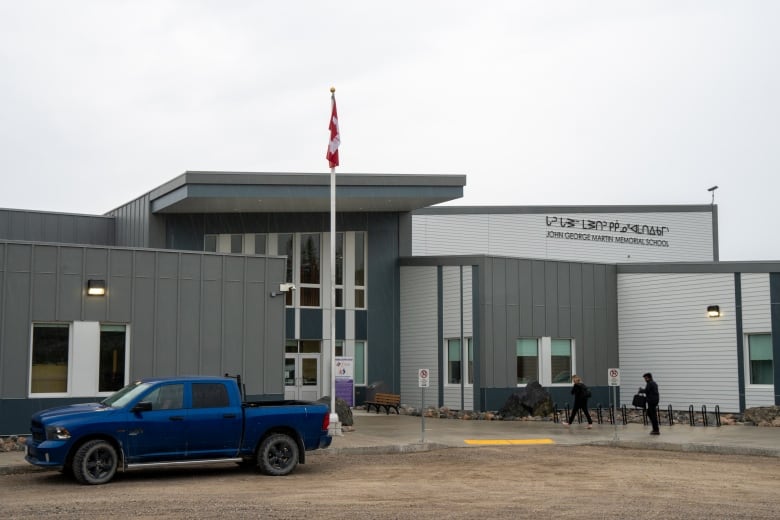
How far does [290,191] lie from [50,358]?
10.4 meters

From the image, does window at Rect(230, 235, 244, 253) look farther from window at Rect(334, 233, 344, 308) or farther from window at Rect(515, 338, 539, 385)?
window at Rect(515, 338, 539, 385)

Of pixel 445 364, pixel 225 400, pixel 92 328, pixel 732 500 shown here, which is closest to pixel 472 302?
pixel 445 364

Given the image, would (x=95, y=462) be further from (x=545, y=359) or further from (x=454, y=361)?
(x=545, y=359)

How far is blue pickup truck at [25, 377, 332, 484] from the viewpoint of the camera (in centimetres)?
1470

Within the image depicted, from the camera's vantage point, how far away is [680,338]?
31.1m

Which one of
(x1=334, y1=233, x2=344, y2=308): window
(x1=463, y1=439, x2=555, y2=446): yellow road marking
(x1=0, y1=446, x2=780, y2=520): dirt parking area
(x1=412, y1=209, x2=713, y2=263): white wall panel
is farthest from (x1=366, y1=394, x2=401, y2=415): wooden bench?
(x1=412, y1=209, x2=713, y2=263): white wall panel

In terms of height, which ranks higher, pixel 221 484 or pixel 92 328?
pixel 92 328

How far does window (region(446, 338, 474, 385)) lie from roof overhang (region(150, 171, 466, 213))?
4817 millimetres

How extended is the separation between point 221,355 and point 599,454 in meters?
9.20

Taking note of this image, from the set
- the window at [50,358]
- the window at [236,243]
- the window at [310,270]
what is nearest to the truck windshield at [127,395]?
the window at [50,358]

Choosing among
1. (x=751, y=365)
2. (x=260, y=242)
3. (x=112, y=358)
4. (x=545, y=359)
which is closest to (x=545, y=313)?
(x=545, y=359)

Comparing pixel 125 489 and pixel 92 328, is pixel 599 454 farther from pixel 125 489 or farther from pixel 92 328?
pixel 92 328

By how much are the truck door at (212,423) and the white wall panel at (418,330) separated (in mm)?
16475

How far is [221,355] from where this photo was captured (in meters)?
23.0
